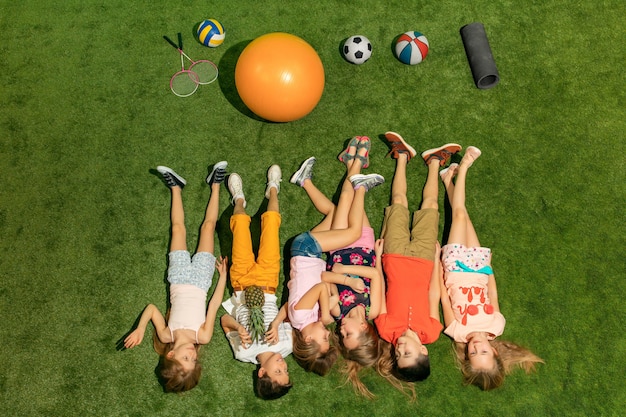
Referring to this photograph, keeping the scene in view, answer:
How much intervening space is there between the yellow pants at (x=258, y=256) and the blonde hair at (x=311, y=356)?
0.75m

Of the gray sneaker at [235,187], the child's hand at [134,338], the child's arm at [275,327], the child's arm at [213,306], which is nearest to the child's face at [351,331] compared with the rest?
the child's arm at [275,327]

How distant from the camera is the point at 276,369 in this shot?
5.69m

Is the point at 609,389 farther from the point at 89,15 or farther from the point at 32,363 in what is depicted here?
the point at 89,15

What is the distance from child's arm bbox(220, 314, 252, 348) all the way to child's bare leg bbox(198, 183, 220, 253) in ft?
2.87

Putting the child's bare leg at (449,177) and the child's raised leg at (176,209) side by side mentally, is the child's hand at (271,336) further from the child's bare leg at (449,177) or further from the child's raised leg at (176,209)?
the child's bare leg at (449,177)

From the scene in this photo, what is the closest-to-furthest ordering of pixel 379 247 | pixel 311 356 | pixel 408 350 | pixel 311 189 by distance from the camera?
pixel 408 350
pixel 311 356
pixel 379 247
pixel 311 189

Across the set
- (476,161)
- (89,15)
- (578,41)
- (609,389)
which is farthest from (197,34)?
(609,389)

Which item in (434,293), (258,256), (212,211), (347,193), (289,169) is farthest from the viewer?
(289,169)

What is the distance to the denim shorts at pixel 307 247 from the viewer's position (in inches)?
238

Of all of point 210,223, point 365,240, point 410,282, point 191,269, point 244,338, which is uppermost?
point 210,223

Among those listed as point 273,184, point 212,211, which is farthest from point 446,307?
point 212,211

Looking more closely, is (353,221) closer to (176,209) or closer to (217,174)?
(217,174)

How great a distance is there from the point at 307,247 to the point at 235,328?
49.9 inches

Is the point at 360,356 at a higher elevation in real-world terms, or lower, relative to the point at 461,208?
lower
